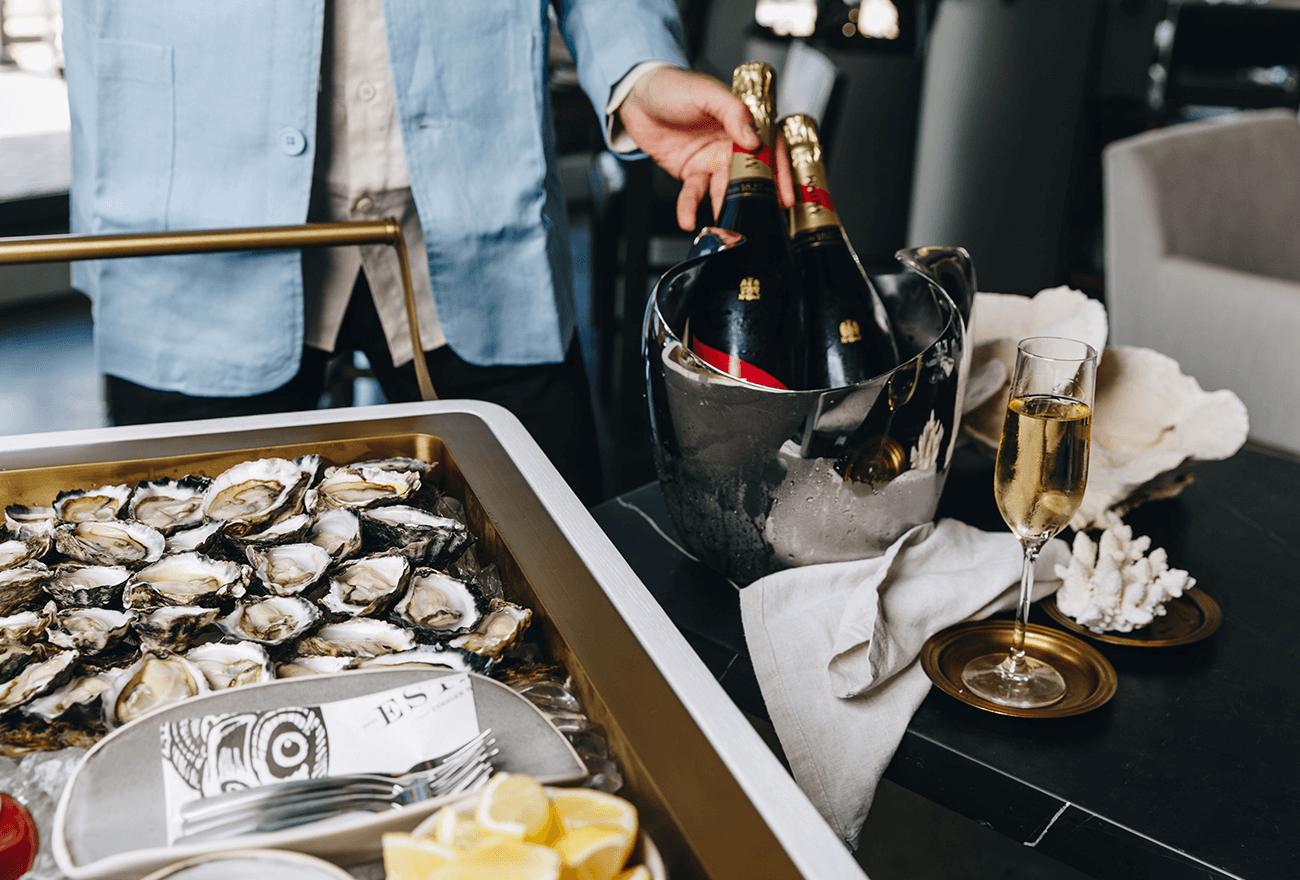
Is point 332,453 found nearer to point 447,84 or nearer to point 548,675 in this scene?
point 548,675

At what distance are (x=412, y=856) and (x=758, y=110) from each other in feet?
2.16

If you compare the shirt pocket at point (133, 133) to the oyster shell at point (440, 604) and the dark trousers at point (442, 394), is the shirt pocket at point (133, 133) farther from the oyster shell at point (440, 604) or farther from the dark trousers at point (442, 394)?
the oyster shell at point (440, 604)

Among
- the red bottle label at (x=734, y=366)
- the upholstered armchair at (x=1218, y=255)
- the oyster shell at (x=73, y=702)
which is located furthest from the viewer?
the upholstered armchair at (x=1218, y=255)

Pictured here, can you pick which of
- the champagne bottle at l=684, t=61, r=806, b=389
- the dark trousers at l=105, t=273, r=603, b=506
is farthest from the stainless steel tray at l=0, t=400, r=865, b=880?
the dark trousers at l=105, t=273, r=603, b=506

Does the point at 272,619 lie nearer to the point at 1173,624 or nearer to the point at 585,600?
the point at 585,600

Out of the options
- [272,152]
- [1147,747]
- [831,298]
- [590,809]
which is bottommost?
[1147,747]

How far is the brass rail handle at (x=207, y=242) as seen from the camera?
695 mm

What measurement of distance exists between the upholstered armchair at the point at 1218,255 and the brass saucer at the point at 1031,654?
4.06 ft

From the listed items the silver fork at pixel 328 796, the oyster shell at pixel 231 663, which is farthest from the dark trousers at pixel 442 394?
the silver fork at pixel 328 796

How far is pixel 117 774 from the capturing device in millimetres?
404

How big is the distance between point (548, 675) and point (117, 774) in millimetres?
198

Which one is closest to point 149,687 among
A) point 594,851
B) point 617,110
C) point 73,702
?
point 73,702

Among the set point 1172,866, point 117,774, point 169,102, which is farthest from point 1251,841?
point 169,102

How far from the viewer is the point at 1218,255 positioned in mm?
2023
